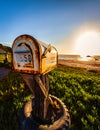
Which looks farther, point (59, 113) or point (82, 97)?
point (82, 97)

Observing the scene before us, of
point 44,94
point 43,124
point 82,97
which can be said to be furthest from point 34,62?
point 82,97

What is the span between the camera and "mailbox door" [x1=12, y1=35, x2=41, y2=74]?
2.12m

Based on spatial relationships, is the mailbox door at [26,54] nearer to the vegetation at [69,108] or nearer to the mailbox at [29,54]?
the mailbox at [29,54]

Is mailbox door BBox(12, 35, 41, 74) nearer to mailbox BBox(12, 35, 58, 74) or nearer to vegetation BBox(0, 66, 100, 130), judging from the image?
mailbox BBox(12, 35, 58, 74)

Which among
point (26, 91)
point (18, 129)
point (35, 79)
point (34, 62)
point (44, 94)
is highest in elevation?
point (34, 62)

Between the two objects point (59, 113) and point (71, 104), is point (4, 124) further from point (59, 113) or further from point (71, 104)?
point (71, 104)

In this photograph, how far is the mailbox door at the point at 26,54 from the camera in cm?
212

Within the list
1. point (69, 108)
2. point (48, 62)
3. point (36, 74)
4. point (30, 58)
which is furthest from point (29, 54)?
point (69, 108)

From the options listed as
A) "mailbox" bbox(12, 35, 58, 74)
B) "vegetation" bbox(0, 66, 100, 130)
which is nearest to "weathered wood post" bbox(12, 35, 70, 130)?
"mailbox" bbox(12, 35, 58, 74)

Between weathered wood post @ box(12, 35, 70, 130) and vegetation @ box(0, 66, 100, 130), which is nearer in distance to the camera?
weathered wood post @ box(12, 35, 70, 130)

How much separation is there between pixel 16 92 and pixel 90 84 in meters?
4.14

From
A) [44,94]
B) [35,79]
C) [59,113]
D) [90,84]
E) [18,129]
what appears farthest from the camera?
[90,84]

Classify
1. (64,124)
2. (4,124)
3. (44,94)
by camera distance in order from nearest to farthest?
1. (44,94)
2. (64,124)
3. (4,124)

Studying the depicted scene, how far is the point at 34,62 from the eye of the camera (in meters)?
2.14
